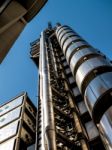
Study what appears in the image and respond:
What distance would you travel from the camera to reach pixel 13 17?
206cm

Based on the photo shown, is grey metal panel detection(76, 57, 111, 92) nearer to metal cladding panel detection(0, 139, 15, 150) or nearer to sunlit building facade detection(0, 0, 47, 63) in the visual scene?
metal cladding panel detection(0, 139, 15, 150)

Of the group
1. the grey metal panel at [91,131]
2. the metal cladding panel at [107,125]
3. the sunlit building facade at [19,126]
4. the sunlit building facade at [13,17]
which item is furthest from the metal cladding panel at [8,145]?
the sunlit building facade at [13,17]

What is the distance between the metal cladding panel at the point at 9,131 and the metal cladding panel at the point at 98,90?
2.74m

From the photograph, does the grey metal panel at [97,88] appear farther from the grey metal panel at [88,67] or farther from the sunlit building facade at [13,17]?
the sunlit building facade at [13,17]

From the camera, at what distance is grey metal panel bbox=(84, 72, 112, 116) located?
4258 millimetres

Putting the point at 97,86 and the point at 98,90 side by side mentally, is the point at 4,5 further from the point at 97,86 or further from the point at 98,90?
the point at 97,86

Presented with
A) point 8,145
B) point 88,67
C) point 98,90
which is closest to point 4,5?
point 98,90

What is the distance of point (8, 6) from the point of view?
1.96 meters

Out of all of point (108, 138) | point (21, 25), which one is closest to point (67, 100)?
point (108, 138)

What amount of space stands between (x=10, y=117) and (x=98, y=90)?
4.28 metres

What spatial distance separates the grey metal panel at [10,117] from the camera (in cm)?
756

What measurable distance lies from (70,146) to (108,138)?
1629 mm

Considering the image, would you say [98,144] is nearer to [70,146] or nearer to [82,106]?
[70,146]

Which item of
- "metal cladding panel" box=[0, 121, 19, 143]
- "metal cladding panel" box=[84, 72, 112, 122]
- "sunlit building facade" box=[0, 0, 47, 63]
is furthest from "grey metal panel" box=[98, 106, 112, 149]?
"metal cladding panel" box=[0, 121, 19, 143]
